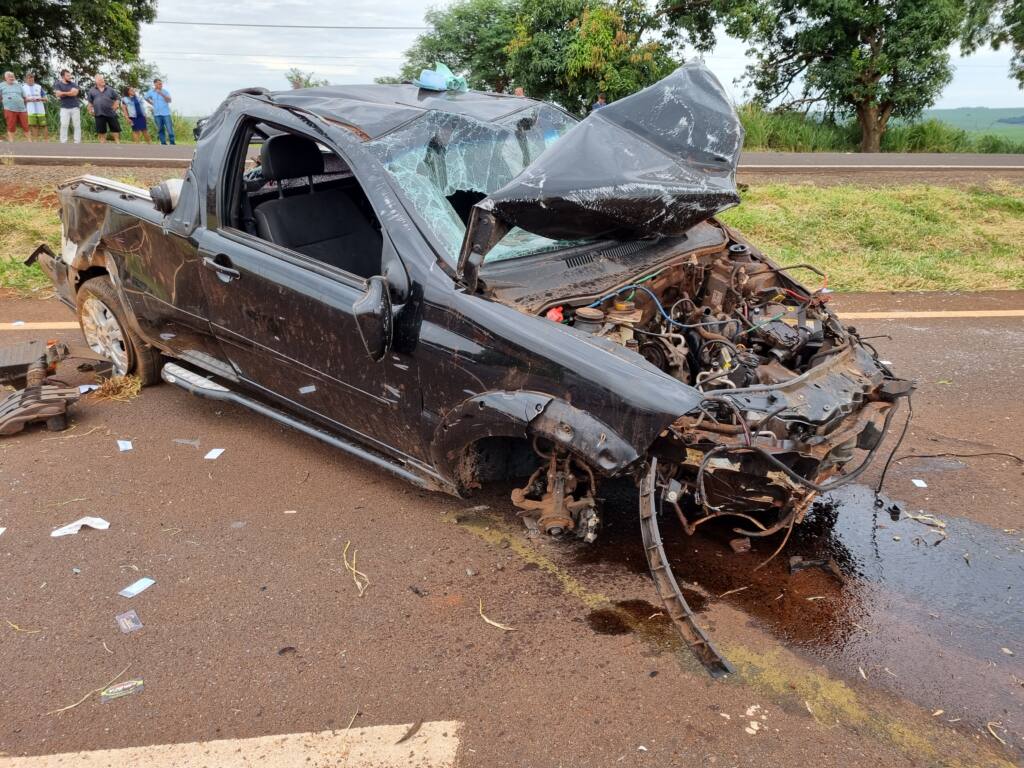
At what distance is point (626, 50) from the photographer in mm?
24469

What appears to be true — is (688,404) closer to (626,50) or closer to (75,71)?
(626,50)

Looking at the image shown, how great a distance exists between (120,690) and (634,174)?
112 inches

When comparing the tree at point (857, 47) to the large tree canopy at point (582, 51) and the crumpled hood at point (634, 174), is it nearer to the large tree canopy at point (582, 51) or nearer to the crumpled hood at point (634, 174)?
the large tree canopy at point (582, 51)

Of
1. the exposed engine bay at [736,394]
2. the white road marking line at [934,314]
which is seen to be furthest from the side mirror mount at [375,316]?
the white road marking line at [934,314]

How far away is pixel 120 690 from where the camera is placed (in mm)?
2764

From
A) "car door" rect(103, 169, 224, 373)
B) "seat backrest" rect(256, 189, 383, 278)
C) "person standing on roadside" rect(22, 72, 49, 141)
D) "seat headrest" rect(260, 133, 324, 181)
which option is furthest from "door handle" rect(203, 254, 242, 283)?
"person standing on roadside" rect(22, 72, 49, 141)

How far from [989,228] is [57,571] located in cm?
1037

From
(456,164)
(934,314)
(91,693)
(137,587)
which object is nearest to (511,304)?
(456,164)

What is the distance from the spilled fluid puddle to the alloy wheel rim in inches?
133

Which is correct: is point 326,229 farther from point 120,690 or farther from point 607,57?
point 607,57

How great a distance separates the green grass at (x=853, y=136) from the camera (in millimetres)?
21250

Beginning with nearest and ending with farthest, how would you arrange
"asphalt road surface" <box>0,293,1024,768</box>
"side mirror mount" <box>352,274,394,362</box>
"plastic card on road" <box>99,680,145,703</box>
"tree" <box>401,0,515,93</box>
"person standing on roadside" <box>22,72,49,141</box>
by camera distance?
1. "asphalt road surface" <box>0,293,1024,768</box>
2. "plastic card on road" <box>99,680,145,703</box>
3. "side mirror mount" <box>352,274,394,362</box>
4. "person standing on roadside" <box>22,72,49,141</box>
5. "tree" <box>401,0,515,93</box>

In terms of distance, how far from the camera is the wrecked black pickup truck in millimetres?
3020

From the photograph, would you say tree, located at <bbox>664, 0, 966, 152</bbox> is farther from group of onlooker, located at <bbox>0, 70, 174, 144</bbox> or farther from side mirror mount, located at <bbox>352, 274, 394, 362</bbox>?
side mirror mount, located at <bbox>352, 274, 394, 362</bbox>
